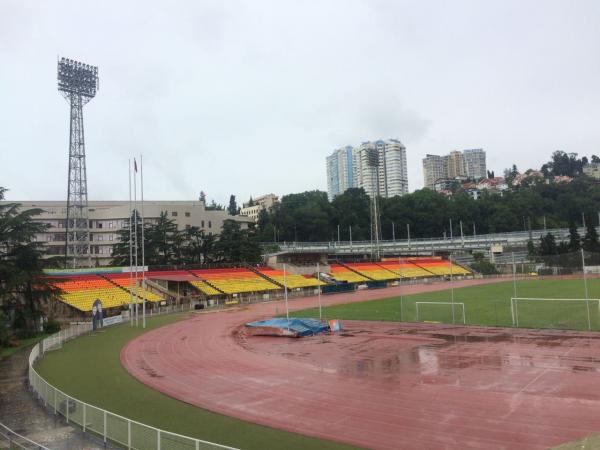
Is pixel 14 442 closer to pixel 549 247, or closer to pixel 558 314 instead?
pixel 558 314

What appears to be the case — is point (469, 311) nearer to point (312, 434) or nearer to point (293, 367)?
point (293, 367)

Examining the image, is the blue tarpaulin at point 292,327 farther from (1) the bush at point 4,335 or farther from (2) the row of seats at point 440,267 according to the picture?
(2) the row of seats at point 440,267

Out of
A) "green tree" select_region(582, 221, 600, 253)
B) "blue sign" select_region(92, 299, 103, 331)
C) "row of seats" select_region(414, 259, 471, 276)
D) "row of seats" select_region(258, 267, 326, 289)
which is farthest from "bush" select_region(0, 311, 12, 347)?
"green tree" select_region(582, 221, 600, 253)

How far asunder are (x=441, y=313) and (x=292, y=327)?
12833 mm

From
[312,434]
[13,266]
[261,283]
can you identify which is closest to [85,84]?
[261,283]

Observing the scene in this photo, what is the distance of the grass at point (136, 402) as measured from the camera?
12531 millimetres

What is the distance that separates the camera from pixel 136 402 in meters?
16.4

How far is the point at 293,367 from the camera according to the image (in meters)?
21.6

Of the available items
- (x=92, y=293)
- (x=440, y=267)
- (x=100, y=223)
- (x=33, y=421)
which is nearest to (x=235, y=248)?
(x=100, y=223)

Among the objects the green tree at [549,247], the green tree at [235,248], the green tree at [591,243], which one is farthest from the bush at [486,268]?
the green tree at [235,248]

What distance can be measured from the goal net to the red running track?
6.18ft

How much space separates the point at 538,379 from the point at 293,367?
1002cm

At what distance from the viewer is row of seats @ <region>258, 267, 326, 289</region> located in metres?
69.1

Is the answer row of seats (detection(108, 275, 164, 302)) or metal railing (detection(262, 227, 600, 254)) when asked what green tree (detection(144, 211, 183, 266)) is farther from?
Answer: metal railing (detection(262, 227, 600, 254))
